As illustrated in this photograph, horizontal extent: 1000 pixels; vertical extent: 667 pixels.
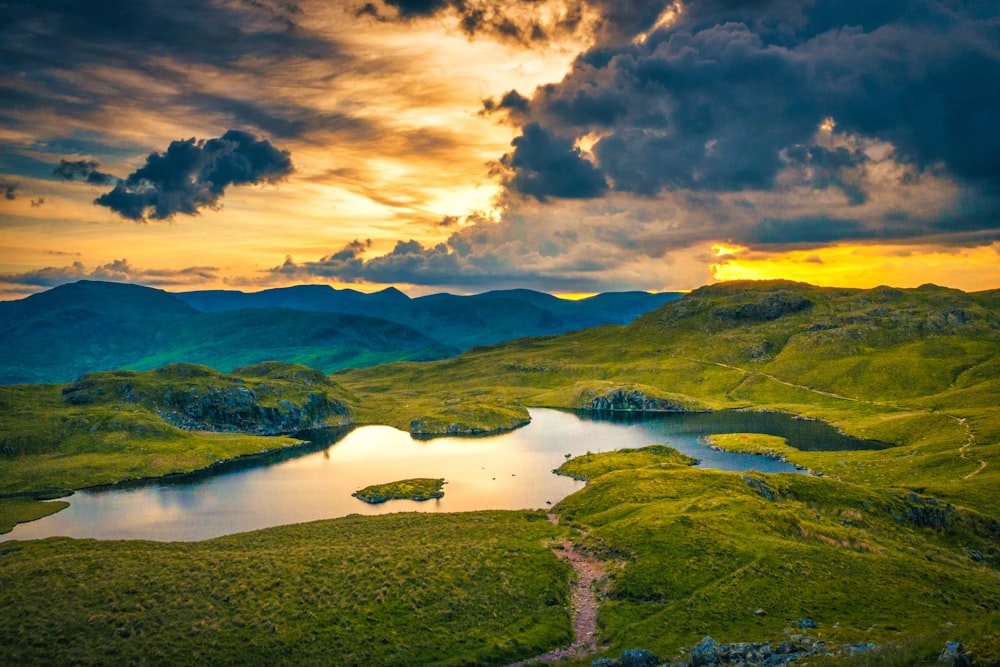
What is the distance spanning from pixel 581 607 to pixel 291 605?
2921 centimetres

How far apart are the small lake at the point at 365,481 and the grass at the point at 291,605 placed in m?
23.0

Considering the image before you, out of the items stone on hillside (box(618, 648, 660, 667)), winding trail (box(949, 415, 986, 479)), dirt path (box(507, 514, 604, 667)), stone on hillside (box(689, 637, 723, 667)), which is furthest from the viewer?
winding trail (box(949, 415, 986, 479))

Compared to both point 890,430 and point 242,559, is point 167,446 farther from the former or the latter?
point 890,430

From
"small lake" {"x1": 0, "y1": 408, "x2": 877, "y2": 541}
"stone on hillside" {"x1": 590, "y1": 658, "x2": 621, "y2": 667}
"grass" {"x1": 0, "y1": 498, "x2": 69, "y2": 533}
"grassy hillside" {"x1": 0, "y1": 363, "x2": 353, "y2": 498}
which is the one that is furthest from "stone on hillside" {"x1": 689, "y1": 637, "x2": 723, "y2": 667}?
"grassy hillside" {"x1": 0, "y1": 363, "x2": 353, "y2": 498}

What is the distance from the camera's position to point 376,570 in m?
63.9

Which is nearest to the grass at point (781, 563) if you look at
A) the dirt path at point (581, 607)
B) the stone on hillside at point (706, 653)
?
the dirt path at point (581, 607)

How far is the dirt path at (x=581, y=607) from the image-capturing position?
1976 inches

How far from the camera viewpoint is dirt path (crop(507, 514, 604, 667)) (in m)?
50.2

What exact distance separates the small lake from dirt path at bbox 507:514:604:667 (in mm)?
30168

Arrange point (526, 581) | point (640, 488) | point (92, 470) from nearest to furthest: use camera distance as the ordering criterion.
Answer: point (526, 581) → point (640, 488) → point (92, 470)

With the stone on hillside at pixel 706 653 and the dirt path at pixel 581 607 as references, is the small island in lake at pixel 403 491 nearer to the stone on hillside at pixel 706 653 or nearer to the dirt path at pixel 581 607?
the dirt path at pixel 581 607

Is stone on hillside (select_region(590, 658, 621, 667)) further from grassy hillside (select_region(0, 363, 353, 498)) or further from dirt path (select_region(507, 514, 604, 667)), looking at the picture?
grassy hillside (select_region(0, 363, 353, 498))

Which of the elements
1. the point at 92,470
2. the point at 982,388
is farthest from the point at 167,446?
the point at 982,388

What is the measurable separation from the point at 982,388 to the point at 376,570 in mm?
219085
